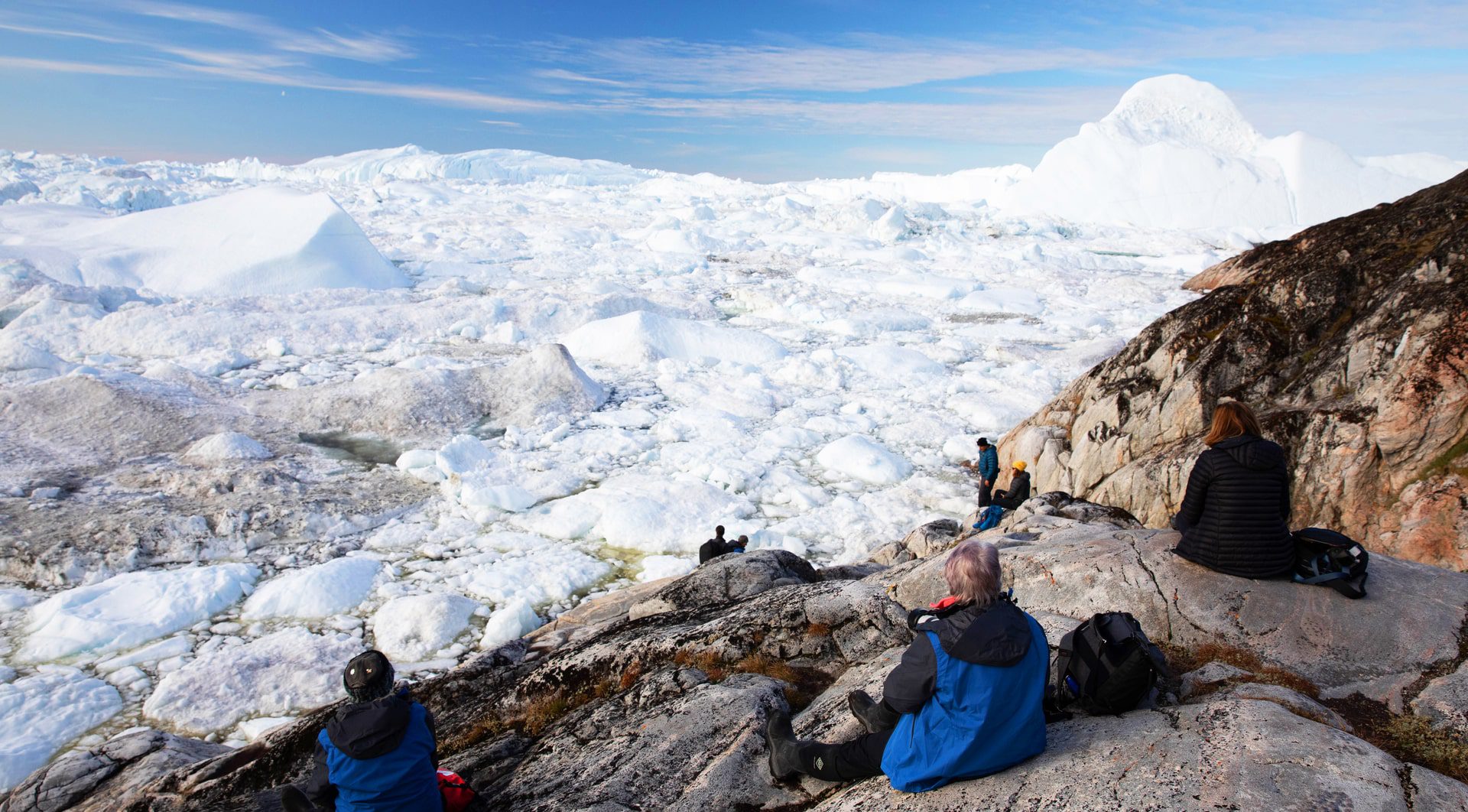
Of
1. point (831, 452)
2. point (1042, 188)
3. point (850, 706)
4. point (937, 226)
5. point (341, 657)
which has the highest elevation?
point (1042, 188)

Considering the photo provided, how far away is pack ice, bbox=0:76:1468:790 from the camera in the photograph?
27.9 ft

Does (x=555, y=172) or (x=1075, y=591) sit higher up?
Result: (x=555, y=172)

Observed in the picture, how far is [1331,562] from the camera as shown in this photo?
4.41 m

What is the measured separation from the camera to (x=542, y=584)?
9688mm

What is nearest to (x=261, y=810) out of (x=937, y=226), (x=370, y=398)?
(x=370, y=398)

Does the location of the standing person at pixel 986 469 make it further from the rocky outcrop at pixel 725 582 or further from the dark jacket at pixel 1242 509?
the dark jacket at pixel 1242 509

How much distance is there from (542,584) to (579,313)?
16.6m

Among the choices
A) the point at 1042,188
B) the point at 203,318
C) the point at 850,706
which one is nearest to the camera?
the point at 850,706

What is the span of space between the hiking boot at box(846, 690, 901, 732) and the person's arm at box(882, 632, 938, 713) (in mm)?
444

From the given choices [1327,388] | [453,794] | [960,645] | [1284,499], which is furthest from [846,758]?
[1327,388]

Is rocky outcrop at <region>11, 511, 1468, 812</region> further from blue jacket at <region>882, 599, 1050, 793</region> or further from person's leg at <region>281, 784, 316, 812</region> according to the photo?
person's leg at <region>281, 784, 316, 812</region>

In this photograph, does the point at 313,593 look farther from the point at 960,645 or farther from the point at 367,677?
the point at 960,645

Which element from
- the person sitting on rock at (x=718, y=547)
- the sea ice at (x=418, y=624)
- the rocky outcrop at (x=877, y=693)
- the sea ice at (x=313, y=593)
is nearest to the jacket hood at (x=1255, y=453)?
the rocky outcrop at (x=877, y=693)

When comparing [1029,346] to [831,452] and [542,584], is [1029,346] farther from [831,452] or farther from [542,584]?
[542,584]
